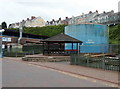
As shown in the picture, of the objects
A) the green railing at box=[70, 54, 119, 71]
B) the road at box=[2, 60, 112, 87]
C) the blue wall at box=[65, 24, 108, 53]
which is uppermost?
the blue wall at box=[65, 24, 108, 53]

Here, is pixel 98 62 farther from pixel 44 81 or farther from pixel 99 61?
pixel 44 81

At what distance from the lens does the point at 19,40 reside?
170 ft

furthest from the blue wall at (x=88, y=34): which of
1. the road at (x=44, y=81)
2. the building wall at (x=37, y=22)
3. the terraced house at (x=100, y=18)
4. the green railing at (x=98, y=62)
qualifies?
the building wall at (x=37, y=22)

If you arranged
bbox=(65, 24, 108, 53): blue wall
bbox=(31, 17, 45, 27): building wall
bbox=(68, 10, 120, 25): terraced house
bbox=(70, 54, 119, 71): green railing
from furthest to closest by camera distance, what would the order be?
bbox=(31, 17, 45, 27): building wall → bbox=(68, 10, 120, 25): terraced house → bbox=(65, 24, 108, 53): blue wall → bbox=(70, 54, 119, 71): green railing

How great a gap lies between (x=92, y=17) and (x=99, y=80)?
86958 millimetres

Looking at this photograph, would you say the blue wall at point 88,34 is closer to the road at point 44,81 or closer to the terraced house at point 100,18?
the road at point 44,81

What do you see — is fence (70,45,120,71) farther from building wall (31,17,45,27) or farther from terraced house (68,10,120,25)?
building wall (31,17,45,27)

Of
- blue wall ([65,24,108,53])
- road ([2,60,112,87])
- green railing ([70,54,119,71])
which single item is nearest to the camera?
road ([2,60,112,87])

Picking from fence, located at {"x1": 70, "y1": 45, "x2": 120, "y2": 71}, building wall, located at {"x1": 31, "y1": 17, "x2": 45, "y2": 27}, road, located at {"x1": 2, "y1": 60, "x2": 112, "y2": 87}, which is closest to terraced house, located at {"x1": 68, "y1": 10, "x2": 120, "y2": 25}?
building wall, located at {"x1": 31, "y1": 17, "x2": 45, "y2": 27}

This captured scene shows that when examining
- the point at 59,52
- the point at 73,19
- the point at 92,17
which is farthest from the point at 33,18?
the point at 59,52

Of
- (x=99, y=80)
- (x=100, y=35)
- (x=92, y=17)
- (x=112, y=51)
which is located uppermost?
(x=92, y=17)

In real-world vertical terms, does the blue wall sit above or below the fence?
above

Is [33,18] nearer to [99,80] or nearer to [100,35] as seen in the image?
[100,35]

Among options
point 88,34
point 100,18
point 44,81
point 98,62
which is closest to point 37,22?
point 100,18
